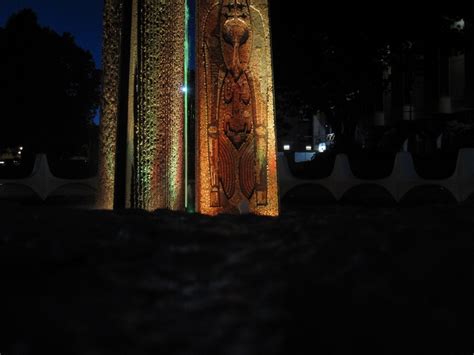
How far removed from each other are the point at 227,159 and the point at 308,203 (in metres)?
5.43

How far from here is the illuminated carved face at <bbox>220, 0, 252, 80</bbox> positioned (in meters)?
5.16

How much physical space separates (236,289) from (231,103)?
429 cm

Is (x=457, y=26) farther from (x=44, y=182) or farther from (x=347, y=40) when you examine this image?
(x=44, y=182)

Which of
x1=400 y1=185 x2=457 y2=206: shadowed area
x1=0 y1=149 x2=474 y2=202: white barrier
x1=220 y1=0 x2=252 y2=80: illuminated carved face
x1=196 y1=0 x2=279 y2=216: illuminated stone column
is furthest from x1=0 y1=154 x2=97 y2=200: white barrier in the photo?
x1=400 y1=185 x2=457 y2=206: shadowed area

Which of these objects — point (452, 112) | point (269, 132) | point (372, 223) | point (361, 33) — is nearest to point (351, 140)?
point (361, 33)

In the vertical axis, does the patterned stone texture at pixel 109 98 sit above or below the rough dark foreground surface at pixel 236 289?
above

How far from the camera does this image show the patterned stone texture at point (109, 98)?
15.6ft

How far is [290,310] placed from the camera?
0.92 meters

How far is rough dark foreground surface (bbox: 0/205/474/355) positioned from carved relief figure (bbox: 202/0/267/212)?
383 centimetres

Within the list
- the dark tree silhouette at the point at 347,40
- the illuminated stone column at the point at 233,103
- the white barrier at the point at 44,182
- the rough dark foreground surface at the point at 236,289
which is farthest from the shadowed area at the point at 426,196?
the rough dark foreground surface at the point at 236,289

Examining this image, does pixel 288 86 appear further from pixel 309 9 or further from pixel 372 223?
pixel 372 223

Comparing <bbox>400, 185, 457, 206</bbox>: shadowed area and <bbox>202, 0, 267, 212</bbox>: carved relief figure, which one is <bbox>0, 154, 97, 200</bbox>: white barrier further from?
<bbox>400, 185, 457, 206</bbox>: shadowed area

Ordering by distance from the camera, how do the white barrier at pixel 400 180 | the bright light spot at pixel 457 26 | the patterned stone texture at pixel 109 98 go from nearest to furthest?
the patterned stone texture at pixel 109 98, the white barrier at pixel 400 180, the bright light spot at pixel 457 26

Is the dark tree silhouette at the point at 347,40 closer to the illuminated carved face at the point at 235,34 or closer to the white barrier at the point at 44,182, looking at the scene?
the white barrier at the point at 44,182
